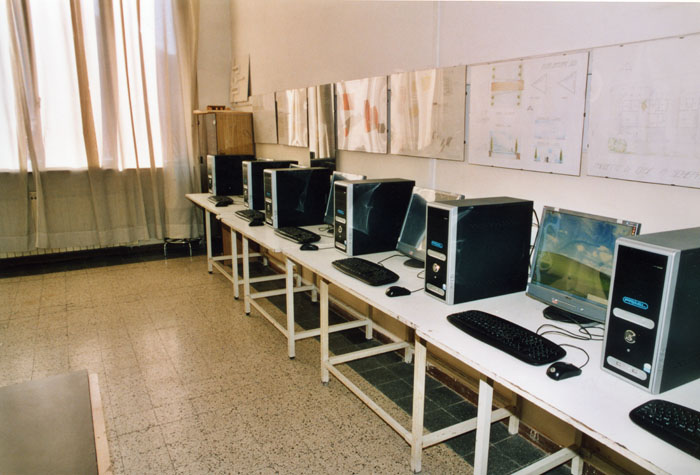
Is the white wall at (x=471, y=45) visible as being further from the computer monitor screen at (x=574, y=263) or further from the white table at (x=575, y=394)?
the white table at (x=575, y=394)

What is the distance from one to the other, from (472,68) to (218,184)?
310cm

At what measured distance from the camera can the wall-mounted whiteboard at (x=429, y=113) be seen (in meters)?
2.70

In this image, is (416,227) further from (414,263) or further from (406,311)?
(406,311)

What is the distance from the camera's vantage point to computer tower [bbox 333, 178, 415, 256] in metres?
2.73

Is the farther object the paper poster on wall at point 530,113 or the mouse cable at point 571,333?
the paper poster on wall at point 530,113

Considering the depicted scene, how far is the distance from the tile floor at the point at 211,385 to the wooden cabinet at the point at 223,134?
1525 mm

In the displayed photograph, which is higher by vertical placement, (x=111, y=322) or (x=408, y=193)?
(x=408, y=193)

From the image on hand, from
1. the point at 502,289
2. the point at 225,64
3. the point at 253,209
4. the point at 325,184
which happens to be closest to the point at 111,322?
the point at 253,209

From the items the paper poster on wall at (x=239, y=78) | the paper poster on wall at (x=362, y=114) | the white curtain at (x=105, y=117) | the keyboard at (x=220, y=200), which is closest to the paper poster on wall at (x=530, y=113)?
the paper poster on wall at (x=362, y=114)

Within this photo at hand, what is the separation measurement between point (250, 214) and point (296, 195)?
591 millimetres

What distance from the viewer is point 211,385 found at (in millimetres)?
2941

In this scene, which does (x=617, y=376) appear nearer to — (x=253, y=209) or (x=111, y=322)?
(x=253, y=209)

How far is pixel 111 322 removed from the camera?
12.8 ft

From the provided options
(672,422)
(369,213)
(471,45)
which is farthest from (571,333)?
(471,45)
